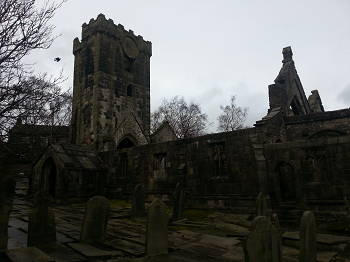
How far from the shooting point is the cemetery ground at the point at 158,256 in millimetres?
5920

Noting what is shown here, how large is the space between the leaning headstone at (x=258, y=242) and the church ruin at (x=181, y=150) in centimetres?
630

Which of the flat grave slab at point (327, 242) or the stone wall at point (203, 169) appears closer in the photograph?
the flat grave slab at point (327, 242)

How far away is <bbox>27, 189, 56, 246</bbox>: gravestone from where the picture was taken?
21.4 feet

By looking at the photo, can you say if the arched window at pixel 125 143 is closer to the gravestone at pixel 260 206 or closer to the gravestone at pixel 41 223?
the gravestone at pixel 260 206

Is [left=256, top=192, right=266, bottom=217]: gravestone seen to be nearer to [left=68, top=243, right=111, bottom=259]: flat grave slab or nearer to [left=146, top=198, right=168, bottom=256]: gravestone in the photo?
[left=146, top=198, right=168, bottom=256]: gravestone

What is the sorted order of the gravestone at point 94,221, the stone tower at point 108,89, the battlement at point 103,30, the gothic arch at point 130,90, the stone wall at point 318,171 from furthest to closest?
the gothic arch at point 130,90 < the battlement at point 103,30 < the stone tower at point 108,89 < the stone wall at point 318,171 < the gravestone at point 94,221

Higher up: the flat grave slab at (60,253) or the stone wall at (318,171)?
the stone wall at (318,171)

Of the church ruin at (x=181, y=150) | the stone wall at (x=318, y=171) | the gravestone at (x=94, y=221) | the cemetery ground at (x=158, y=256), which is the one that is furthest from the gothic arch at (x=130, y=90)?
the gravestone at (x=94, y=221)

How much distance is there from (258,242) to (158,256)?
2.52 m

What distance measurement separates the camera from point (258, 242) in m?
4.93

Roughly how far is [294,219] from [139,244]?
625cm

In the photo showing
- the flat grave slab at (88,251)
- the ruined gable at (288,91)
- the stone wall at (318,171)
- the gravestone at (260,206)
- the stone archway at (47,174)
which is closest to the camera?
the flat grave slab at (88,251)

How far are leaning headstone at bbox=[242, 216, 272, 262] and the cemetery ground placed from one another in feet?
4.65

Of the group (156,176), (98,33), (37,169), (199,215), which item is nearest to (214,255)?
(199,215)
